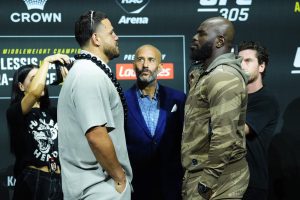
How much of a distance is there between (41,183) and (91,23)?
1475mm

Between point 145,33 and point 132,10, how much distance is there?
0.20m

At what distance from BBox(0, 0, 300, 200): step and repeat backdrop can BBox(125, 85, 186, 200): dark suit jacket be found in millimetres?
659

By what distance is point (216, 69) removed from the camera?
9.47 feet

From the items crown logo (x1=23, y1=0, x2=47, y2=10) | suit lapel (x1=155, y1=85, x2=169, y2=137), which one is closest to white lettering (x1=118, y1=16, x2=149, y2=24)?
crown logo (x1=23, y1=0, x2=47, y2=10)

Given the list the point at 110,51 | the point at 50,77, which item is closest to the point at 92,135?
the point at 110,51

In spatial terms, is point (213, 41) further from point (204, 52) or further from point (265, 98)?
point (265, 98)

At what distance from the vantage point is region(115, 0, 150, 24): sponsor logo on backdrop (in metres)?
4.61

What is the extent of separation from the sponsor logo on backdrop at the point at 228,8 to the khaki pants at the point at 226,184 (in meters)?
1.97

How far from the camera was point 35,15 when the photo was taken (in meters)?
4.53

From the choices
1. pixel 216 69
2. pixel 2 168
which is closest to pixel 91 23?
pixel 216 69

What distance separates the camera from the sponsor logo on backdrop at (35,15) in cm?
451

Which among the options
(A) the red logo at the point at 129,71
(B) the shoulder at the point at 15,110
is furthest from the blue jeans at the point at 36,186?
(A) the red logo at the point at 129,71

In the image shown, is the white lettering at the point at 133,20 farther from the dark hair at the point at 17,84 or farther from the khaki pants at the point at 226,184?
the khaki pants at the point at 226,184

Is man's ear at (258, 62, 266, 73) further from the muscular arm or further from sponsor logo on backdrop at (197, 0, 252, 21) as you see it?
the muscular arm
